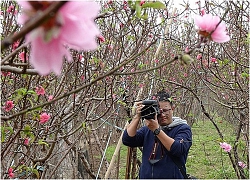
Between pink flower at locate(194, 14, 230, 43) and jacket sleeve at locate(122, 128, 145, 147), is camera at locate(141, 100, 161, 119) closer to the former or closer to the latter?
jacket sleeve at locate(122, 128, 145, 147)

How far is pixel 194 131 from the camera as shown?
10.3 m

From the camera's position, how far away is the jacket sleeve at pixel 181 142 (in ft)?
8.05

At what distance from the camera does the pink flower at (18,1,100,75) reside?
0.41 m

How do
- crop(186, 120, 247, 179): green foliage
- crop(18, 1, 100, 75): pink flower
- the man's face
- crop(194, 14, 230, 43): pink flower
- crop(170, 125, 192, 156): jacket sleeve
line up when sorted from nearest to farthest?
crop(18, 1, 100, 75): pink flower
crop(194, 14, 230, 43): pink flower
crop(170, 125, 192, 156): jacket sleeve
the man's face
crop(186, 120, 247, 179): green foliage

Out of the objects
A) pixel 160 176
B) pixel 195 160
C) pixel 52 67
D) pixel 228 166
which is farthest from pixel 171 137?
pixel 195 160

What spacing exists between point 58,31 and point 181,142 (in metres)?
2.18

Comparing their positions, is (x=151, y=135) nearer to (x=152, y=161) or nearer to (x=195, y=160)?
Answer: (x=152, y=161)

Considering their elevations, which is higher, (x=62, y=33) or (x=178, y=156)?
(x=62, y=33)

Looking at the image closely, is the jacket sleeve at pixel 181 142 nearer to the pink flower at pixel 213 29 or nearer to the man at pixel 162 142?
the man at pixel 162 142

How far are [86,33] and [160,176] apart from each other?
229cm

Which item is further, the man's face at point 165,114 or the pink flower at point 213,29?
the man's face at point 165,114

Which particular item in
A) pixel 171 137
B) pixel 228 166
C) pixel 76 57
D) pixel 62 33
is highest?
pixel 76 57

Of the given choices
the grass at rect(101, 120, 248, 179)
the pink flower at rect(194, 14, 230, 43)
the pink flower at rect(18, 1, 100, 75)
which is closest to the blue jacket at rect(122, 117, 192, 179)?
the pink flower at rect(194, 14, 230, 43)

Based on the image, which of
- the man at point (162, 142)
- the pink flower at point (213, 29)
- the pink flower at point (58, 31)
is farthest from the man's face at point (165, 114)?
the pink flower at point (58, 31)
